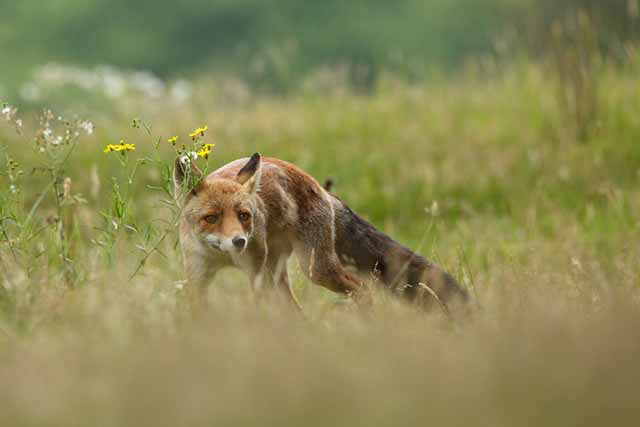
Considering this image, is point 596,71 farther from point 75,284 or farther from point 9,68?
point 9,68

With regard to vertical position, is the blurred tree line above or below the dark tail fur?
below

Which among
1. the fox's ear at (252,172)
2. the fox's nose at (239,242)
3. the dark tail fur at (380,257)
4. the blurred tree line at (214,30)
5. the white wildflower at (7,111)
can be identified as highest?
the fox's ear at (252,172)

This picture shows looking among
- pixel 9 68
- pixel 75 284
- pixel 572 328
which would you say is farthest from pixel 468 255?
pixel 9 68

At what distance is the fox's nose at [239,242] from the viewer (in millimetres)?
4551

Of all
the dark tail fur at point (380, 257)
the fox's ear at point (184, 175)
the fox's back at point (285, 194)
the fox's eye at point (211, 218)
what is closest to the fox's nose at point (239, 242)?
the fox's eye at point (211, 218)

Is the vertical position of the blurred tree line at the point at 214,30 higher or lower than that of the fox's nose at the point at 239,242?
lower

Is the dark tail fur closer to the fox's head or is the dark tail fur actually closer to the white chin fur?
the fox's head

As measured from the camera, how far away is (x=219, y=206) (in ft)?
15.6

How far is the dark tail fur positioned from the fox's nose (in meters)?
0.95

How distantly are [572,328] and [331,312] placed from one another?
1.63 m

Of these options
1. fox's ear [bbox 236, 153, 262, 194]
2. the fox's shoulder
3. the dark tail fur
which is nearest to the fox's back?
the fox's shoulder

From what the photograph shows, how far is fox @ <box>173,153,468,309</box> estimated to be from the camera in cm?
476

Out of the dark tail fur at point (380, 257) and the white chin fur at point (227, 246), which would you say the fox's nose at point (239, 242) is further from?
the dark tail fur at point (380, 257)

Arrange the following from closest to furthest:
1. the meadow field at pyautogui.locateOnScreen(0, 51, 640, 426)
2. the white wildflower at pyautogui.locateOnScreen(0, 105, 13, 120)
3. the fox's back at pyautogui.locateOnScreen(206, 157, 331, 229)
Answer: the meadow field at pyautogui.locateOnScreen(0, 51, 640, 426), the white wildflower at pyautogui.locateOnScreen(0, 105, 13, 120), the fox's back at pyautogui.locateOnScreen(206, 157, 331, 229)
